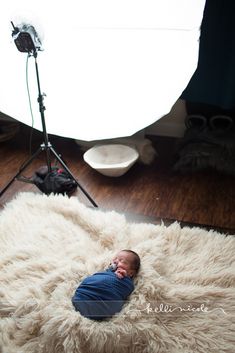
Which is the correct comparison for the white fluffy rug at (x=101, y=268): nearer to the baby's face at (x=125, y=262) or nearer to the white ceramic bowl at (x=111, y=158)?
the baby's face at (x=125, y=262)

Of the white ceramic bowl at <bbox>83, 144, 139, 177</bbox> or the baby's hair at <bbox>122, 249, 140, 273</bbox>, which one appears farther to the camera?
the white ceramic bowl at <bbox>83, 144, 139, 177</bbox>

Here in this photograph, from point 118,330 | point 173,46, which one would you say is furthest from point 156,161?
point 118,330

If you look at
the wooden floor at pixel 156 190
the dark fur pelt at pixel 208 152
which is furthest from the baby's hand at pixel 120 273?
the dark fur pelt at pixel 208 152

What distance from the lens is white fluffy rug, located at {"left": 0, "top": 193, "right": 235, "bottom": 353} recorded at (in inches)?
42.3

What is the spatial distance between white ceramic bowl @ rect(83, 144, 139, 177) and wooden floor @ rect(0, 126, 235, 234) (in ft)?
0.29

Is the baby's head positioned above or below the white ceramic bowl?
above

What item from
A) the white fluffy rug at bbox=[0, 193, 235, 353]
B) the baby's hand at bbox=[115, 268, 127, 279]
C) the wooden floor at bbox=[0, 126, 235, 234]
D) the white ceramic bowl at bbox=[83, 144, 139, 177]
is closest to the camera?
the white fluffy rug at bbox=[0, 193, 235, 353]

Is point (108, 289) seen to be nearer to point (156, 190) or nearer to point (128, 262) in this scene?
point (128, 262)

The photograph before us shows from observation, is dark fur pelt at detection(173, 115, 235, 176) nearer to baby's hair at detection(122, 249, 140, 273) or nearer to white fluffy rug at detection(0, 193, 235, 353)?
white fluffy rug at detection(0, 193, 235, 353)

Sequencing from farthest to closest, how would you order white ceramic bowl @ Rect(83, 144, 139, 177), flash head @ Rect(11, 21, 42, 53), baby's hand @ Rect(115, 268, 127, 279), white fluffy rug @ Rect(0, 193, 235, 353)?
white ceramic bowl @ Rect(83, 144, 139, 177), flash head @ Rect(11, 21, 42, 53), baby's hand @ Rect(115, 268, 127, 279), white fluffy rug @ Rect(0, 193, 235, 353)

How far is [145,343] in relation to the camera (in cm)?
108

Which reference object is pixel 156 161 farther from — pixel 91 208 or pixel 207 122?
pixel 91 208

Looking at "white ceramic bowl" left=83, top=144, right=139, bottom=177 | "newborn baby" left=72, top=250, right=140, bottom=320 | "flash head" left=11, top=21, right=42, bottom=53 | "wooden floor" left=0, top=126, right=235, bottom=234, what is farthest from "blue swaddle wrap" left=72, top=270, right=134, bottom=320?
"flash head" left=11, top=21, right=42, bottom=53

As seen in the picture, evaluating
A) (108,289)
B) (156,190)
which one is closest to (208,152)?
(156,190)
